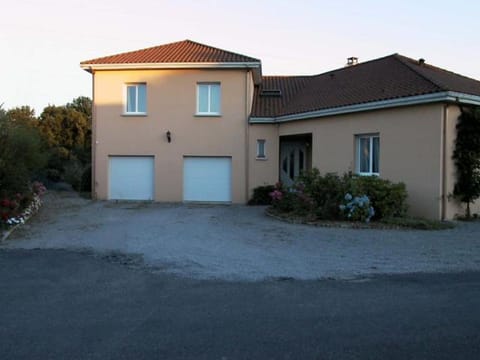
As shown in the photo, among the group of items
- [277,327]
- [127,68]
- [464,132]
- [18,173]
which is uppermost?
[127,68]

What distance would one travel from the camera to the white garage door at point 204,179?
20219mm

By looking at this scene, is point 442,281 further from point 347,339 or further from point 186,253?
point 186,253

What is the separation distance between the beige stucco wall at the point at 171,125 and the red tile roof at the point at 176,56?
46cm

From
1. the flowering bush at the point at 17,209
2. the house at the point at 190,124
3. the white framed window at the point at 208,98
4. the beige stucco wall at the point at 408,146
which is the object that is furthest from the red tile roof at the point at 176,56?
the flowering bush at the point at 17,209

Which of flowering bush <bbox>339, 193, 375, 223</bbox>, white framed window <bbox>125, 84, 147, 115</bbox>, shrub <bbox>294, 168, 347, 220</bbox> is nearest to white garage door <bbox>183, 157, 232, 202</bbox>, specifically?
white framed window <bbox>125, 84, 147, 115</bbox>

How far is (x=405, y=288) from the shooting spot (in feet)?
21.6

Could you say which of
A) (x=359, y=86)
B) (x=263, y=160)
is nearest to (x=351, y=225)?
(x=359, y=86)

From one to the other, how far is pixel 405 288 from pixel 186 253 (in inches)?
164

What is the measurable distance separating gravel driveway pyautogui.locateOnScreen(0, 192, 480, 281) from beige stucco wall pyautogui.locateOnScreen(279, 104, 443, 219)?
147 centimetres

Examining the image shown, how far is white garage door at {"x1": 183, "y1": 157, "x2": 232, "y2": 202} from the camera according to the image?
66.3 ft

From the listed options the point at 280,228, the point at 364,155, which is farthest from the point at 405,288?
the point at 364,155

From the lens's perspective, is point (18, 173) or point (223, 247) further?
point (18, 173)

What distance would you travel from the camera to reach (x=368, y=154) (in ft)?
52.4

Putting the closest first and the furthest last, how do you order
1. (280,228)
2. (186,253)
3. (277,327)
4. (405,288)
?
(277,327)
(405,288)
(186,253)
(280,228)
